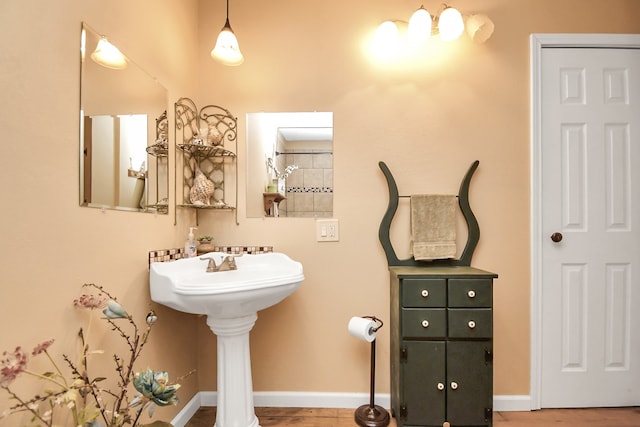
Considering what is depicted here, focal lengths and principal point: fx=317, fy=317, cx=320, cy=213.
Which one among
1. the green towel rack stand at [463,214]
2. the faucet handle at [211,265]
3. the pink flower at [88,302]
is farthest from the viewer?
the green towel rack stand at [463,214]

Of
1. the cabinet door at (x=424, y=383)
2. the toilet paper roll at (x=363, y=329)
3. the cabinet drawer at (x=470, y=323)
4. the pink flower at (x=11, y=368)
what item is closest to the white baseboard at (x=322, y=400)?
the cabinet door at (x=424, y=383)

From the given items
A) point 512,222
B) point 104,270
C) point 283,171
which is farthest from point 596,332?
point 104,270

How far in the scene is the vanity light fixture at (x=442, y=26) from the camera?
1.72 metres

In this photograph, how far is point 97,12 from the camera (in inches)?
45.1

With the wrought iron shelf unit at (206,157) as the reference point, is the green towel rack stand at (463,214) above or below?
below

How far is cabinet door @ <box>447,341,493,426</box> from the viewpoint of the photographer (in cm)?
156

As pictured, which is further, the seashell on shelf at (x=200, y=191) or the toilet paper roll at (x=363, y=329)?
the seashell on shelf at (x=200, y=191)

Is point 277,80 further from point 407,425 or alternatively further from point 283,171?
point 407,425

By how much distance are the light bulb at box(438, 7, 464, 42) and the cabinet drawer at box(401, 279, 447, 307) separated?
1330mm

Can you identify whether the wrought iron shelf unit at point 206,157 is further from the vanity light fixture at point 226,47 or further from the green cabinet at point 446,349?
the green cabinet at point 446,349

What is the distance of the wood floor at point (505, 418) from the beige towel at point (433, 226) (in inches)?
37.6

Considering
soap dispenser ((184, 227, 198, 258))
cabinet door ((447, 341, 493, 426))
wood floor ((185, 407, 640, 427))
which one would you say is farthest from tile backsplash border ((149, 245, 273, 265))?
cabinet door ((447, 341, 493, 426))

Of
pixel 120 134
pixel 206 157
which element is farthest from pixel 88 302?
pixel 206 157

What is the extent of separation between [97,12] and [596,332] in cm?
292
